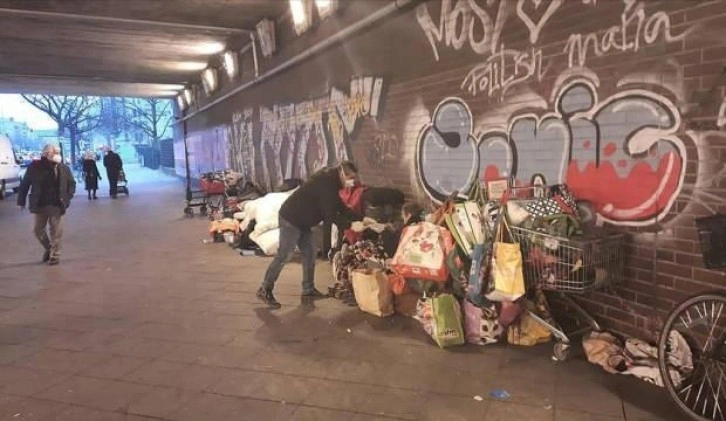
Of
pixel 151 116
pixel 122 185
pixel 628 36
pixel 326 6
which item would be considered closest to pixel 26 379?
pixel 628 36

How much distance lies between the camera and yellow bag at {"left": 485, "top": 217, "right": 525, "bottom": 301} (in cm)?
420

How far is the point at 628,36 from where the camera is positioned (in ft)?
13.2

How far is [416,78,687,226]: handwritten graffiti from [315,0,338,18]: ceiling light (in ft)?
12.2

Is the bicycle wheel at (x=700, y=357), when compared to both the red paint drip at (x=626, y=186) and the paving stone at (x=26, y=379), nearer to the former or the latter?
the red paint drip at (x=626, y=186)

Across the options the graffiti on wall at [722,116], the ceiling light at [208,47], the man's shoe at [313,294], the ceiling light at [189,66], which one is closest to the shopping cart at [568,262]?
the graffiti on wall at [722,116]

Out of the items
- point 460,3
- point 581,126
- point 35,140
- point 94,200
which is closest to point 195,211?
point 94,200

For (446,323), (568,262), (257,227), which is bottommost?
(446,323)

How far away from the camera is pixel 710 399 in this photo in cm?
355

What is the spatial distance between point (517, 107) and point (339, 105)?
168 inches

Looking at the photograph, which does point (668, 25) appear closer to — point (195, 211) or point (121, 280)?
point (121, 280)

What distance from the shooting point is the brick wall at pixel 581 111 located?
3.68m

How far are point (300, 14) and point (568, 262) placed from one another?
7.16 m

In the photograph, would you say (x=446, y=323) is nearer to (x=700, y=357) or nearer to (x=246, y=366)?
(x=246, y=366)

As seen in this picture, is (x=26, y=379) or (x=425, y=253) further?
(x=425, y=253)
